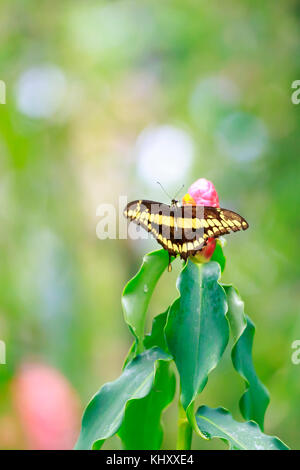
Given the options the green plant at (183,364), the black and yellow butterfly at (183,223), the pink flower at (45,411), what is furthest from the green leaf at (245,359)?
the pink flower at (45,411)

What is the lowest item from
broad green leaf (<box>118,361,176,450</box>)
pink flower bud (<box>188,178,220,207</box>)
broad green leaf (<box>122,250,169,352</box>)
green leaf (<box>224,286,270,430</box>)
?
broad green leaf (<box>118,361,176,450</box>)

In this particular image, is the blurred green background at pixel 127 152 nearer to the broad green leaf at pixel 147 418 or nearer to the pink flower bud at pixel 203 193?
the broad green leaf at pixel 147 418

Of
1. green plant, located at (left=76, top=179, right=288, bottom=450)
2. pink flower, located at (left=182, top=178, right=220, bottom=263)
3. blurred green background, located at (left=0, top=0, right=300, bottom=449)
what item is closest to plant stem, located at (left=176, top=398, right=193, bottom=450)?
green plant, located at (left=76, top=179, right=288, bottom=450)

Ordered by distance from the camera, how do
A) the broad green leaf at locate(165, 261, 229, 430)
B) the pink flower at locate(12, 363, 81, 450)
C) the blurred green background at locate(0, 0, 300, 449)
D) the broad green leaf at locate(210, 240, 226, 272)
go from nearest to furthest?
1. the broad green leaf at locate(165, 261, 229, 430)
2. the broad green leaf at locate(210, 240, 226, 272)
3. the pink flower at locate(12, 363, 81, 450)
4. the blurred green background at locate(0, 0, 300, 449)

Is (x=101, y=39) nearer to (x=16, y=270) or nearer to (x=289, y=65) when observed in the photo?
(x=289, y=65)

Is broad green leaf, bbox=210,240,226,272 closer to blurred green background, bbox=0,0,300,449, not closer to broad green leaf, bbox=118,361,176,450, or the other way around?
broad green leaf, bbox=118,361,176,450

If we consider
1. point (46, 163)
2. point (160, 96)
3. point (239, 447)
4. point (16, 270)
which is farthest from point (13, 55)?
point (239, 447)

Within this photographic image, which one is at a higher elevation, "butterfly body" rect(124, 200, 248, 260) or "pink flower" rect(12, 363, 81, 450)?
"butterfly body" rect(124, 200, 248, 260)
